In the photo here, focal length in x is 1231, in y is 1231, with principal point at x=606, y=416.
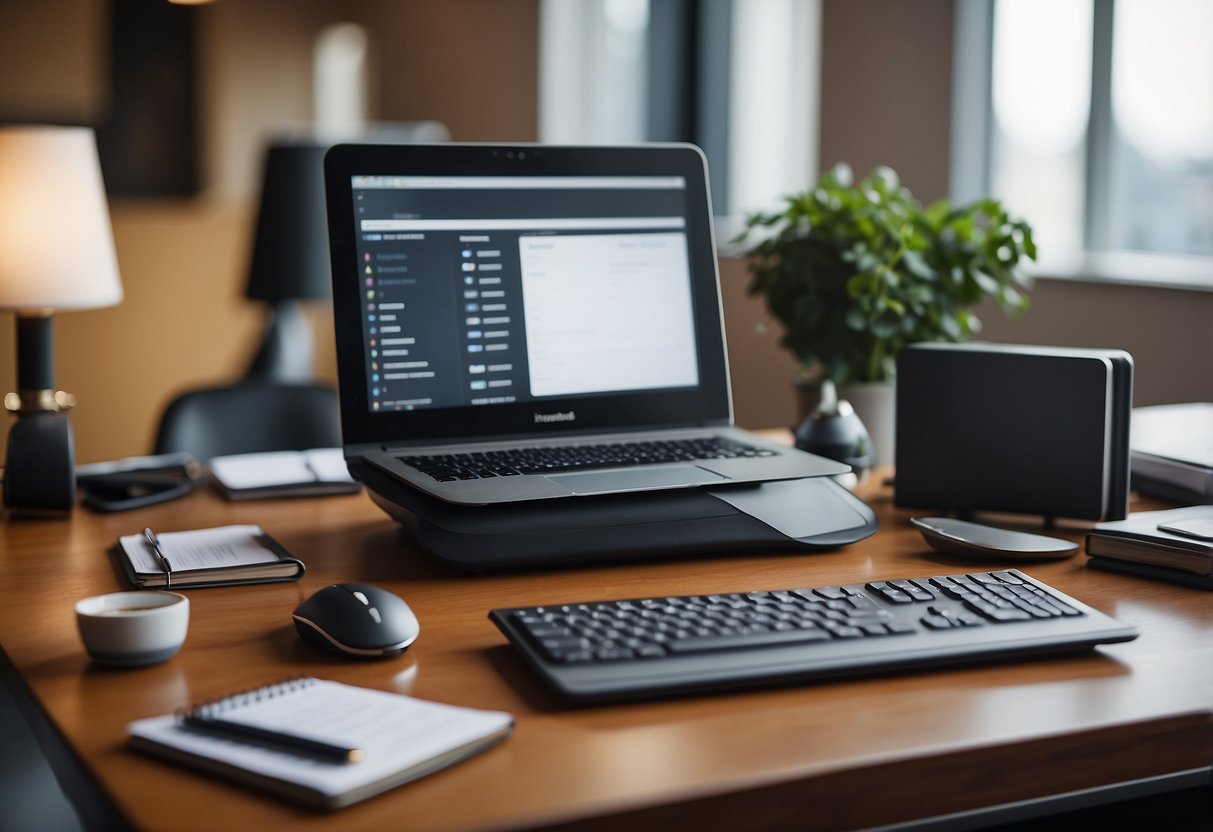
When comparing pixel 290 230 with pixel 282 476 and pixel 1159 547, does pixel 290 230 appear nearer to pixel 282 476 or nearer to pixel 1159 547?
pixel 282 476

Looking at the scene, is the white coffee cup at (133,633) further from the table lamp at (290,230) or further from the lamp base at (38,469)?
the table lamp at (290,230)

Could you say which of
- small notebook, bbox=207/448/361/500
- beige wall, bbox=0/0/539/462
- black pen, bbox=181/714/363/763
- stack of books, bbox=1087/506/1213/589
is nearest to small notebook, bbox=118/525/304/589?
small notebook, bbox=207/448/361/500

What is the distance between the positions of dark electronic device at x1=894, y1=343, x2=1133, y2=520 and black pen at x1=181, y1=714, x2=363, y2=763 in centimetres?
82

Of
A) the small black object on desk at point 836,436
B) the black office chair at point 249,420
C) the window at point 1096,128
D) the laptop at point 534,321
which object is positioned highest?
the window at point 1096,128

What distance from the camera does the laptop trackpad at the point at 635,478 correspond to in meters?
1.15

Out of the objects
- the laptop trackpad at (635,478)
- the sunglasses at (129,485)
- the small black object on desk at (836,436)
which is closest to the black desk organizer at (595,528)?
the laptop trackpad at (635,478)

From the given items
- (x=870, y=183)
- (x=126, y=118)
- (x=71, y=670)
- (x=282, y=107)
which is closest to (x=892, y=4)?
(x=870, y=183)

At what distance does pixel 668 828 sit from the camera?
0.65 meters

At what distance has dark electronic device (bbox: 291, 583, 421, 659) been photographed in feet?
2.80

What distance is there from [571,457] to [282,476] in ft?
1.46

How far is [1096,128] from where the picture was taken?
2.71m

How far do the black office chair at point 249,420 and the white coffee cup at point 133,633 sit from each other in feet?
3.79

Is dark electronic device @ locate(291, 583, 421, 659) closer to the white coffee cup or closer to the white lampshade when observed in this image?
the white coffee cup

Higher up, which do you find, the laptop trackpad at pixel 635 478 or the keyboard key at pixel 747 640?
the laptop trackpad at pixel 635 478
